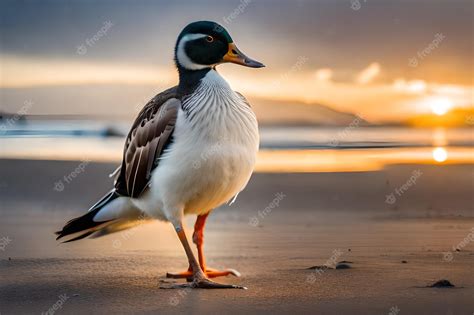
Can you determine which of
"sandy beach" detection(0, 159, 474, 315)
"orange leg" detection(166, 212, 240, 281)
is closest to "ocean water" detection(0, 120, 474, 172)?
"sandy beach" detection(0, 159, 474, 315)

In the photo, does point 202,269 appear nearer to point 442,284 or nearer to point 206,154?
point 206,154

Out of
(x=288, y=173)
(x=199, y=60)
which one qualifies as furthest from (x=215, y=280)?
(x=288, y=173)

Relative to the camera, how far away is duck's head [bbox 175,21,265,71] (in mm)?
7359

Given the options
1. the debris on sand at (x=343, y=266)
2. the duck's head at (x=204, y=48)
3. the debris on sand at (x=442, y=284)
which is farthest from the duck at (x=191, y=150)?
the debris on sand at (x=442, y=284)

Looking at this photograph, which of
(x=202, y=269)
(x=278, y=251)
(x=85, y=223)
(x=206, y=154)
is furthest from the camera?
(x=278, y=251)

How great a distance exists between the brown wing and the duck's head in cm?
29

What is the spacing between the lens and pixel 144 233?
30.1ft

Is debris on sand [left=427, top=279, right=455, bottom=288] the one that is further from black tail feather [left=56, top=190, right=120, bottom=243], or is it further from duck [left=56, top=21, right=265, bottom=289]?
black tail feather [left=56, top=190, right=120, bottom=243]

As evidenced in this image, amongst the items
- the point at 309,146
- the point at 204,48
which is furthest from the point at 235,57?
the point at 309,146

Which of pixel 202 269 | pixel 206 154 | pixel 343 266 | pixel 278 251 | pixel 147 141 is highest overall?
pixel 147 141

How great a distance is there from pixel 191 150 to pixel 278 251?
69.1 inches

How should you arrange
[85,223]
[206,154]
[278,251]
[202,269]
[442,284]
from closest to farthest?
[442,284] → [206,154] → [202,269] → [85,223] → [278,251]

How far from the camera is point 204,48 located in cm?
737

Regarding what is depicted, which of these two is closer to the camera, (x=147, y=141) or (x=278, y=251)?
(x=147, y=141)
